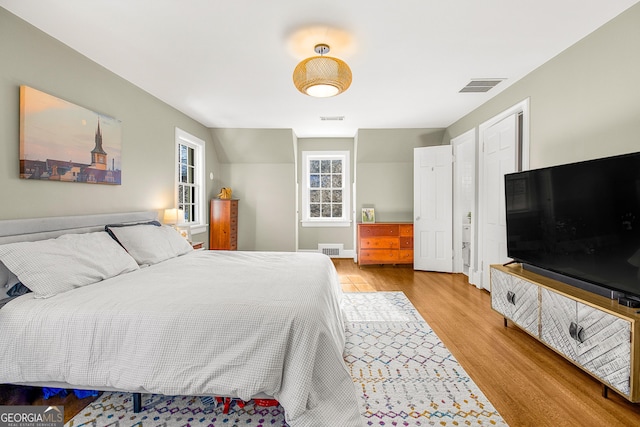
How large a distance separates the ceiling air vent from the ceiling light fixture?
5.63 feet

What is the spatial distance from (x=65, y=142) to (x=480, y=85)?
412cm

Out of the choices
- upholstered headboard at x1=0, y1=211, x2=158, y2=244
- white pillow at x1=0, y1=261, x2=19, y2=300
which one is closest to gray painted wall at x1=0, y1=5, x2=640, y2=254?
upholstered headboard at x1=0, y1=211, x2=158, y2=244

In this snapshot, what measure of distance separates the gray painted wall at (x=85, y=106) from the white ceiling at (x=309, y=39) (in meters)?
0.14

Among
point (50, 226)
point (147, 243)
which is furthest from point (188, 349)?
point (50, 226)

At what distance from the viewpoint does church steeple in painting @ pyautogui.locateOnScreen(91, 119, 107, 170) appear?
2777 millimetres

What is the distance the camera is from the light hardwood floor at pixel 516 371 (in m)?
1.67

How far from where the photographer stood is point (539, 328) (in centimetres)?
232

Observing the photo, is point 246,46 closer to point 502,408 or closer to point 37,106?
point 37,106

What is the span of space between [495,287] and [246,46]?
317 centimetres

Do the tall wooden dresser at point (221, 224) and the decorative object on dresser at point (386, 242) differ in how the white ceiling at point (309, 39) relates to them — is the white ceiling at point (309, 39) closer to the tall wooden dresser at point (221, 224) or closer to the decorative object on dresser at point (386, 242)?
the tall wooden dresser at point (221, 224)

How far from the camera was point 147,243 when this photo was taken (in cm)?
272

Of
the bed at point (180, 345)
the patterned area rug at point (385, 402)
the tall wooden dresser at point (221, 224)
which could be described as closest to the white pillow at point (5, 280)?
the bed at point (180, 345)

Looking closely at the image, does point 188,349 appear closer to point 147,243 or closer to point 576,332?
point 147,243

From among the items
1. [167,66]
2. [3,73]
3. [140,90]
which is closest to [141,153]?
[140,90]
